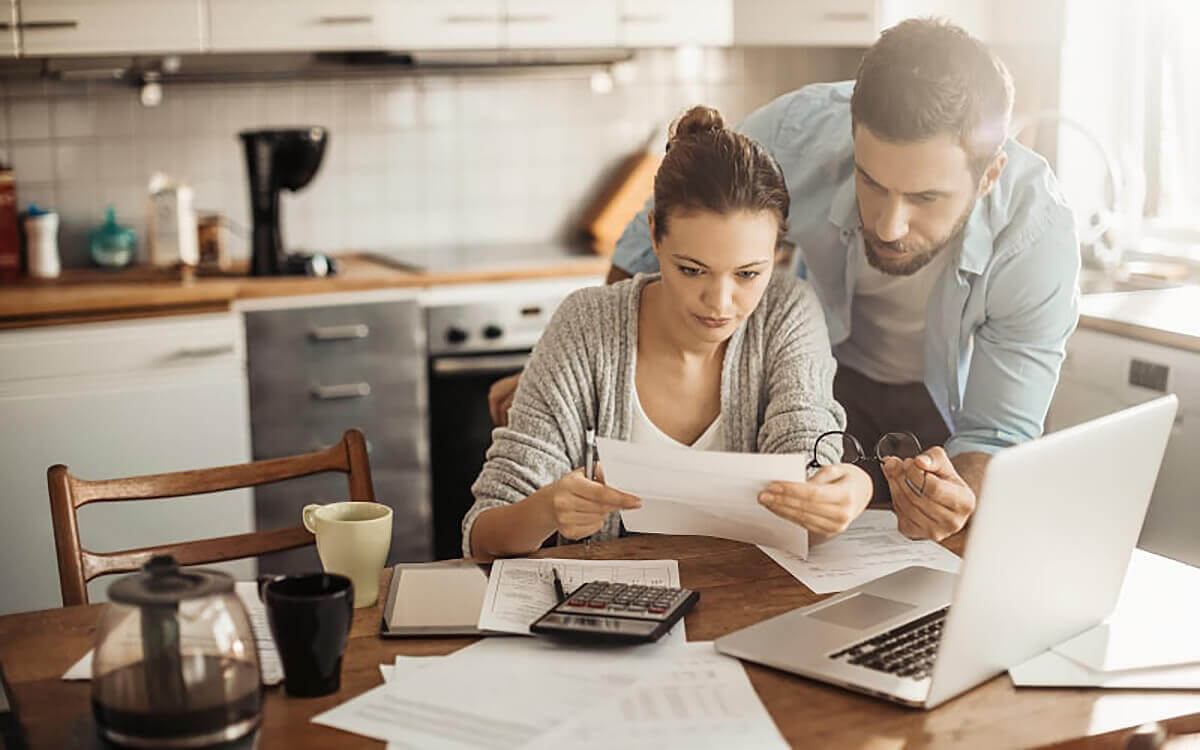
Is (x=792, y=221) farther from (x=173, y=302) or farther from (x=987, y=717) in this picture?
(x=173, y=302)

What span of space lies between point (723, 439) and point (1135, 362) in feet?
4.60

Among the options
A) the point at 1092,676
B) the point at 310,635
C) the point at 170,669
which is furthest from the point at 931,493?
the point at 170,669

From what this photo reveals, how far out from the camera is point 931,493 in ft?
5.38

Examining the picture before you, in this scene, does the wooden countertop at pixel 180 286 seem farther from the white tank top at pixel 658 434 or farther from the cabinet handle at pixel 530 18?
the white tank top at pixel 658 434

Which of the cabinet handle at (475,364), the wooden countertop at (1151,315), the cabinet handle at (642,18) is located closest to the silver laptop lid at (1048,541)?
the wooden countertop at (1151,315)

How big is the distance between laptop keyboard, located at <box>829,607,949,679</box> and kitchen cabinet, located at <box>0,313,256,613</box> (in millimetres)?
2220

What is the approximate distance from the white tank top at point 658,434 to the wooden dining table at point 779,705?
426 millimetres

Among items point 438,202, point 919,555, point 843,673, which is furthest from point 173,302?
point 843,673

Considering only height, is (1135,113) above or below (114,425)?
above

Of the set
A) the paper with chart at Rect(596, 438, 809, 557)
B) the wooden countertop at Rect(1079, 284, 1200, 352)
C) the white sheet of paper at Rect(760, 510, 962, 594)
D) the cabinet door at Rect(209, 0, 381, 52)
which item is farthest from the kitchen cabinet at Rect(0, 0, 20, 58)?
the wooden countertop at Rect(1079, 284, 1200, 352)

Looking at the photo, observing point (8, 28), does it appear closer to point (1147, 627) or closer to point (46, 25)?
point (46, 25)

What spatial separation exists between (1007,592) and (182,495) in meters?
1.11

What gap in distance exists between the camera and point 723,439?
1.91 metres

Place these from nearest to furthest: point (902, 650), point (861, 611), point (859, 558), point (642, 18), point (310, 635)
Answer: point (310, 635)
point (902, 650)
point (861, 611)
point (859, 558)
point (642, 18)
